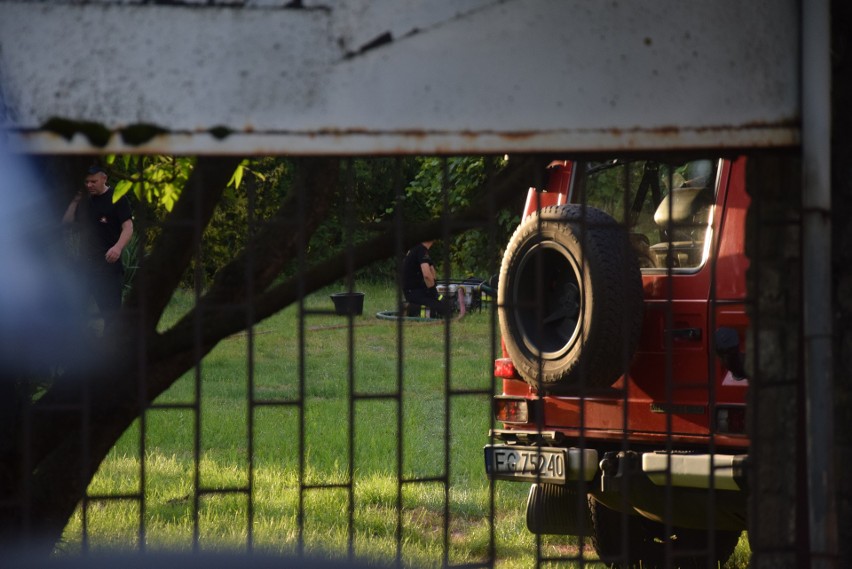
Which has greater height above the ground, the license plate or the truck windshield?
the truck windshield

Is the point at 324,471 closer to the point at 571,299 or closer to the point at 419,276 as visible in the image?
the point at 571,299

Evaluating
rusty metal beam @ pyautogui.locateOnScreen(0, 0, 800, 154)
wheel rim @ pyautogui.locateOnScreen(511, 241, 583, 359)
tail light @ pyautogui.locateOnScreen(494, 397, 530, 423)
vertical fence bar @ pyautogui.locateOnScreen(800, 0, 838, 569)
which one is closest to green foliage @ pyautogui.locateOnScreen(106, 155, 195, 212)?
rusty metal beam @ pyautogui.locateOnScreen(0, 0, 800, 154)

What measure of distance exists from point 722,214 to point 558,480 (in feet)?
4.80

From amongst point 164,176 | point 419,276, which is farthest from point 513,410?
point 419,276

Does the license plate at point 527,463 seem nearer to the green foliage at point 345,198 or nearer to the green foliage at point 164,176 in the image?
the green foliage at point 345,198

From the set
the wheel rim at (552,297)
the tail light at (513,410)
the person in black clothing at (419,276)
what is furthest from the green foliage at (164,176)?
the person in black clothing at (419,276)

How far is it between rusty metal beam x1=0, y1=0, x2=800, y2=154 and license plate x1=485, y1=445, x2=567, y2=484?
7.93 ft

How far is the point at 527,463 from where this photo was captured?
563 cm

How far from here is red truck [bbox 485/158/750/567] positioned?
529cm

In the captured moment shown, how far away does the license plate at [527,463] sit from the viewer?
5.54 metres

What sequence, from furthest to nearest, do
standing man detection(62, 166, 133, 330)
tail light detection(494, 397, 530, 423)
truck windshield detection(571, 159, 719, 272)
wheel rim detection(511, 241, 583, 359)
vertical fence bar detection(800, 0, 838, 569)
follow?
tail light detection(494, 397, 530, 423) → truck windshield detection(571, 159, 719, 272) → wheel rim detection(511, 241, 583, 359) → standing man detection(62, 166, 133, 330) → vertical fence bar detection(800, 0, 838, 569)

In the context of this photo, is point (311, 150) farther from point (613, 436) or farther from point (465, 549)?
point (465, 549)

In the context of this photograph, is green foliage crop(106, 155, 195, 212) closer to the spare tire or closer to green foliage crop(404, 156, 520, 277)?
the spare tire

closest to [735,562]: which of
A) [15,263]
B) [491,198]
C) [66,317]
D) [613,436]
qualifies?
[613,436]
